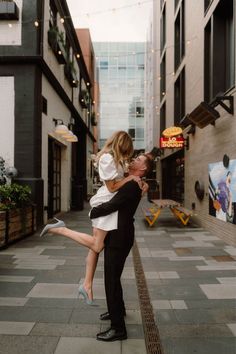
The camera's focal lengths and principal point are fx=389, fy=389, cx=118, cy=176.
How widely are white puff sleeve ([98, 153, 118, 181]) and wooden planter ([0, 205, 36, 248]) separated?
5089 mm

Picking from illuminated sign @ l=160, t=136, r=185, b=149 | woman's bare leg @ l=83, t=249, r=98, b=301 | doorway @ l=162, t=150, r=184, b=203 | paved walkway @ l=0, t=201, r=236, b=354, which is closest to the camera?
paved walkway @ l=0, t=201, r=236, b=354

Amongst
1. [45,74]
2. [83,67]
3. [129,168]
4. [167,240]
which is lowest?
[167,240]

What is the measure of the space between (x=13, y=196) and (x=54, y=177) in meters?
6.61

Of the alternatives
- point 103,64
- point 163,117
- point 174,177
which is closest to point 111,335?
point 174,177

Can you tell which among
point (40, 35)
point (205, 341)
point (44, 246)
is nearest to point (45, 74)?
point (40, 35)

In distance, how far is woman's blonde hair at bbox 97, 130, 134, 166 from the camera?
3.80m

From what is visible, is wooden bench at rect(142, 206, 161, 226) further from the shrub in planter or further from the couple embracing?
the couple embracing

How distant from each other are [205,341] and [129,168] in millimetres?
1809

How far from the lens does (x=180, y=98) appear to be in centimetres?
1736

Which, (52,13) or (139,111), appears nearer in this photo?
(52,13)

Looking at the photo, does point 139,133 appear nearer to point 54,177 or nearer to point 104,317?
point 54,177

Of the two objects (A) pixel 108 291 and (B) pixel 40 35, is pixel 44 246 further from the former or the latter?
(B) pixel 40 35

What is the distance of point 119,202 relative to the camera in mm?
3717

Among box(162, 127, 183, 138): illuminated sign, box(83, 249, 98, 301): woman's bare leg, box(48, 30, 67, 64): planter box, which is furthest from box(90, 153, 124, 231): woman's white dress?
box(162, 127, 183, 138): illuminated sign
